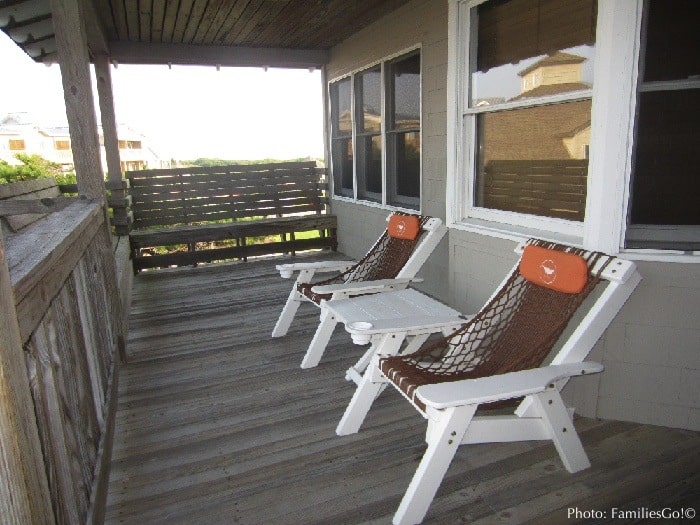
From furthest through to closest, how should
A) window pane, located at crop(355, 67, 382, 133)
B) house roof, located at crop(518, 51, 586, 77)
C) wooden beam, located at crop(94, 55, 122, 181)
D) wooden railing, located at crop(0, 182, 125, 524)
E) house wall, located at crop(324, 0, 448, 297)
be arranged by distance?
wooden beam, located at crop(94, 55, 122, 181) → window pane, located at crop(355, 67, 382, 133) → house wall, located at crop(324, 0, 448, 297) → house roof, located at crop(518, 51, 586, 77) → wooden railing, located at crop(0, 182, 125, 524)

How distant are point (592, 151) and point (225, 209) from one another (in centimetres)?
510

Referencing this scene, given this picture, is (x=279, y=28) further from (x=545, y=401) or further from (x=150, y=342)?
(x=545, y=401)

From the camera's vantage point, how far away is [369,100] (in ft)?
17.0

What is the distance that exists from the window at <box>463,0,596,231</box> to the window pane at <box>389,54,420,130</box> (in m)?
1.11

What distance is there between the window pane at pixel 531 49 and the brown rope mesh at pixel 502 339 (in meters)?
0.92

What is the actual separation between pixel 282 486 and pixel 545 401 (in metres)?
1.12

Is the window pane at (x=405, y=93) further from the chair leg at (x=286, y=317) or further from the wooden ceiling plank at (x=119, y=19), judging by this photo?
the wooden ceiling plank at (x=119, y=19)

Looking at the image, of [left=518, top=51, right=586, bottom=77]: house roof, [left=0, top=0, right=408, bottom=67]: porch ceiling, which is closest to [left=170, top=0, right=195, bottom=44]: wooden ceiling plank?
[left=0, top=0, right=408, bottom=67]: porch ceiling

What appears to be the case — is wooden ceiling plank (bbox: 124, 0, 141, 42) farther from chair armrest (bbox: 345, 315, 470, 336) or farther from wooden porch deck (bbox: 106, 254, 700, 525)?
chair armrest (bbox: 345, 315, 470, 336)

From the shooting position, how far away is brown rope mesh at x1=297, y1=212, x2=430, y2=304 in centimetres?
359

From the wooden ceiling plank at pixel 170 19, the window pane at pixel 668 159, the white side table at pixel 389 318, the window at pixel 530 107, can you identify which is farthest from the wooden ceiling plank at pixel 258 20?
the window pane at pixel 668 159

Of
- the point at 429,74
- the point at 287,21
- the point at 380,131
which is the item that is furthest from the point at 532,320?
the point at 287,21

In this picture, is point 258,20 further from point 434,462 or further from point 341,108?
point 434,462

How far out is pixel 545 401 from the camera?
6.19 feet
